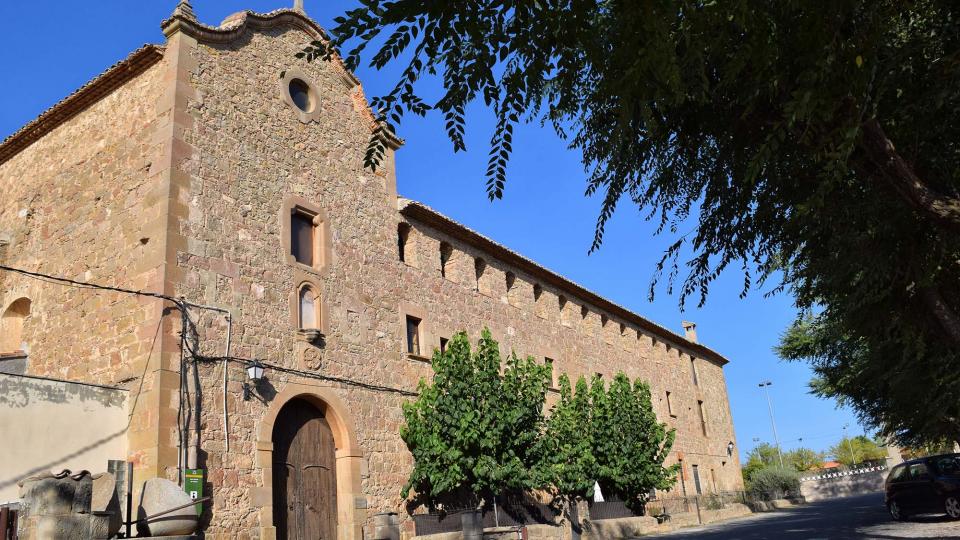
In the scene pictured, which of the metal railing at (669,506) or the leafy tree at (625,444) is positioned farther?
the metal railing at (669,506)

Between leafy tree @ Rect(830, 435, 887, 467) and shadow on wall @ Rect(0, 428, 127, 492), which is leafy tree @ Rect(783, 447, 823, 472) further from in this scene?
shadow on wall @ Rect(0, 428, 127, 492)

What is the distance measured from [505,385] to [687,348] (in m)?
21.1

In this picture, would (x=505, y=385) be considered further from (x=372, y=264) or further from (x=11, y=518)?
(x=11, y=518)

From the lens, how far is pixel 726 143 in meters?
6.84

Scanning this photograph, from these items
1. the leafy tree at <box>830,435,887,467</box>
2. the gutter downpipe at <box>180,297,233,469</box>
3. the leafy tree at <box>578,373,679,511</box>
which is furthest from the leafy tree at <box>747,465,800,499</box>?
the leafy tree at <box>830,435,887,467</box>

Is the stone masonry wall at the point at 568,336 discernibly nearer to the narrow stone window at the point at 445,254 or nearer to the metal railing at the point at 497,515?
the narrow stone window at the point at 445,254

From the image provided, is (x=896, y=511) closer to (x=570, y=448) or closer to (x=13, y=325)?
(x=570, y=448)

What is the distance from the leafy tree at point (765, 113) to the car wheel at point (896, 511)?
8.76m

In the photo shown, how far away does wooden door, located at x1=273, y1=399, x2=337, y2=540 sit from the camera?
1244 centimetres

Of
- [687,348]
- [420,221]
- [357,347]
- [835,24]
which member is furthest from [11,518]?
[687,348]

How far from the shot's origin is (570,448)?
18.3m

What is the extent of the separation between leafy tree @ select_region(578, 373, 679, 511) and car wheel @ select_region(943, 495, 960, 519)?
23.3 feet

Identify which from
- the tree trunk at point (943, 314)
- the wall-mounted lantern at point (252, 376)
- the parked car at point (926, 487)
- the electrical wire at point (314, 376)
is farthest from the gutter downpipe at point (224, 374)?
the parked car at point (926, 487)

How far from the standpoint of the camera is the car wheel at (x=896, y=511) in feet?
55.6
